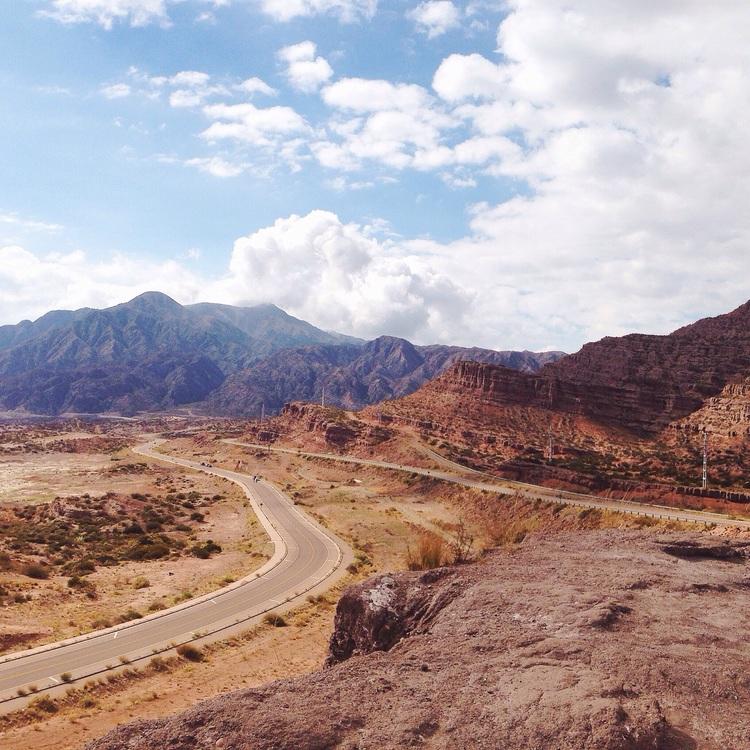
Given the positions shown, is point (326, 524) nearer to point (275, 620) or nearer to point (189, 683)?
point (275, 620)

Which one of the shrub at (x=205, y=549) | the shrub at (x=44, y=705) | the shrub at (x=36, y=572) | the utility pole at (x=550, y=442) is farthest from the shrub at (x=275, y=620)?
the utility pole at (x=550, y=442)

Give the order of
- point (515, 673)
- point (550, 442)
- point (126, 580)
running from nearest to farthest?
1. point (515, 673)
2. point (126, 580)
3. point (550, 442)

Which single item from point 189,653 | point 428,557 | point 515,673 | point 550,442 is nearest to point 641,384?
point 550,442

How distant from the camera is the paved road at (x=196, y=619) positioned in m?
19.8

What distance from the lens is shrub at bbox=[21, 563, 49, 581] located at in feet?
105

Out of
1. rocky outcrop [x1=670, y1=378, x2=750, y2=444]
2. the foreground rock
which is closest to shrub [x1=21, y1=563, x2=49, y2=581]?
the foreground rock

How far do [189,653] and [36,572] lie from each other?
16021 millimetres

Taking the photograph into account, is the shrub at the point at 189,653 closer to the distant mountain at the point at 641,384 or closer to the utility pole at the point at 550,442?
the utility pole at the point at 550,442

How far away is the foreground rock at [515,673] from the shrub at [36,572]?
26.6m

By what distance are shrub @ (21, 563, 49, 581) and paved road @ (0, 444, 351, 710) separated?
10.6 metres

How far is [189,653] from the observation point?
72.7 ft

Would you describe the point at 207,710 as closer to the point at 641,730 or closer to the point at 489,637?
the point at 489,637

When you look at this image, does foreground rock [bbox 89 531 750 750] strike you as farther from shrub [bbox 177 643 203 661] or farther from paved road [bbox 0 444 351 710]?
paved road [bbox 0 444 351 710]

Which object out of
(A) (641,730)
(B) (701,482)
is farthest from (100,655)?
(B) (701,482)
